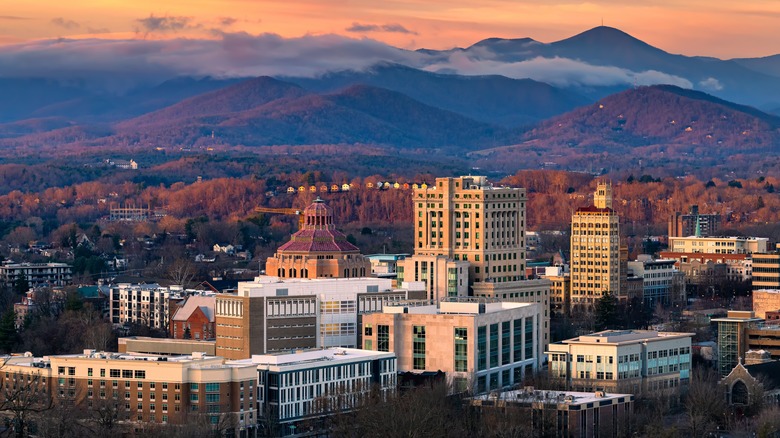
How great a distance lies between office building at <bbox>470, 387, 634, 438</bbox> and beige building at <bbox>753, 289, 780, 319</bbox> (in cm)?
3024

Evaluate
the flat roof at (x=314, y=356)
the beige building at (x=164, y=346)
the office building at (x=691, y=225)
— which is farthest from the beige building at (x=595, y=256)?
the flat roof at (x=314, y=356)

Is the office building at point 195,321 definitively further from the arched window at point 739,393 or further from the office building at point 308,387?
the arched window at point 739,393

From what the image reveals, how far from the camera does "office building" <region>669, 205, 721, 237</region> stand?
554 feet

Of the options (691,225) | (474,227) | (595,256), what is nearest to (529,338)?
(474,227)

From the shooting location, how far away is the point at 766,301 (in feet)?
369

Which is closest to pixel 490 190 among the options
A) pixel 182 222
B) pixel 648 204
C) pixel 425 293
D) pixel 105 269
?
pixel 425 293

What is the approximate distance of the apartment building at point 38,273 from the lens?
432 ft

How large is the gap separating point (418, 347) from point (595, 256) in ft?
128

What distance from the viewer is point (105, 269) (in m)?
144

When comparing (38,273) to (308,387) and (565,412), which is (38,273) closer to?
(308,387)

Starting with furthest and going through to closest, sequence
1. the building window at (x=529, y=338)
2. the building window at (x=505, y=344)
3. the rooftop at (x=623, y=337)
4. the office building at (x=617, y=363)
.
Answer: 1. the building window at (x=529, y=338)
2. the rooftop at (x=623, y=337)
3. the building window at (x=505, y=344)
4. the office building at (x=617, y=363)

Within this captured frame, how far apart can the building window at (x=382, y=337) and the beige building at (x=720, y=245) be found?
60944 millimetres

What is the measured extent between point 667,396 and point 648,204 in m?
112

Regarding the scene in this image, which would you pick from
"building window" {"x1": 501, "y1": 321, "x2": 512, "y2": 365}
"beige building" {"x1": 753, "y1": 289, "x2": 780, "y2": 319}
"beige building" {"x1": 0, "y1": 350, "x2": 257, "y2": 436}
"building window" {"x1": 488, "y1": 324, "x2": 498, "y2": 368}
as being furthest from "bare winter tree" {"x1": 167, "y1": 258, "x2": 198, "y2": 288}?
"beige building" {"x1": 0, "y1": 350, "x2": 257, "y2": 436}
